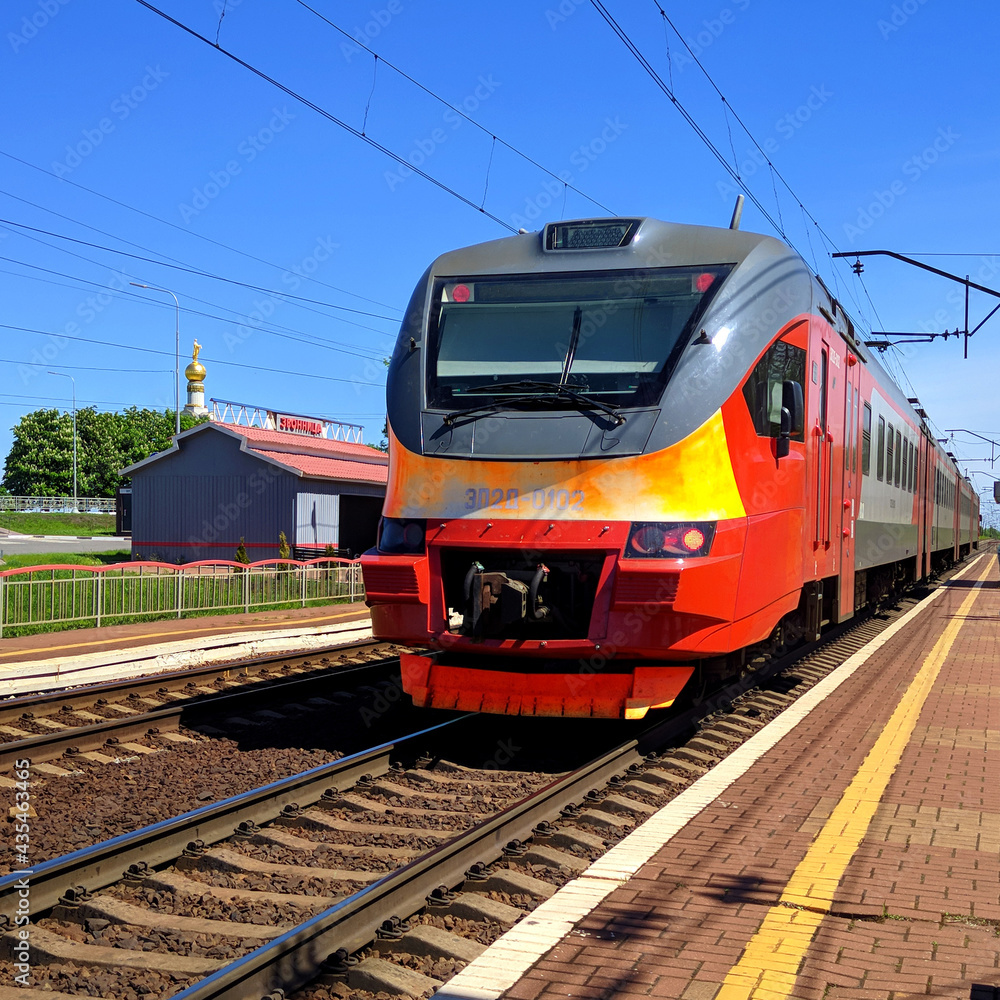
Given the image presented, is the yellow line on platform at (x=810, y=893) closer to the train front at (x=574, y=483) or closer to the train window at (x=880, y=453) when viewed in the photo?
the train front at (x=574, y=483)

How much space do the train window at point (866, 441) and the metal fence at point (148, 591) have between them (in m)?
9.91

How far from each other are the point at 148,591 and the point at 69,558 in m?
21.2

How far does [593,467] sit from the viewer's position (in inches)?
277

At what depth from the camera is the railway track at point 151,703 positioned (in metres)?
7.61

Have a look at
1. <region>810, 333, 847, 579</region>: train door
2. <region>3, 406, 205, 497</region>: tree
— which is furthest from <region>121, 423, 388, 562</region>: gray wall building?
<region>3, 406, 205, 497</region>: tree

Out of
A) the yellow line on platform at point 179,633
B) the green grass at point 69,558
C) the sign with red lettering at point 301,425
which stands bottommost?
the yellow line on platform at point 179,633

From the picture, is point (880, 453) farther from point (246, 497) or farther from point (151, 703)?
point (246, 497)

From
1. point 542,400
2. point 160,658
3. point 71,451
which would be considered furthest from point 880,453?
point 71,451

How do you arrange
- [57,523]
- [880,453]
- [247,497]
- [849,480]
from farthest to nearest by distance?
[57,523]
[247,497]
[880,453]
[849,480]

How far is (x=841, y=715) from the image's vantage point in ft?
30.4

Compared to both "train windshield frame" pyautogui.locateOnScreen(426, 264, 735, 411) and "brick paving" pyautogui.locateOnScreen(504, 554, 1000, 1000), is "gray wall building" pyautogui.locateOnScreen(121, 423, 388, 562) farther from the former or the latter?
"brick paving" pyautogui.locateOnScreen(504, 554, 1000, 1000)

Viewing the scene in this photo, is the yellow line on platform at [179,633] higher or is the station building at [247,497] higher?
the station building at [247,497]

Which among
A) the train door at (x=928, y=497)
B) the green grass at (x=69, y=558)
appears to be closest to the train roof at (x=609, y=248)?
the train door at (x=928, y=497)

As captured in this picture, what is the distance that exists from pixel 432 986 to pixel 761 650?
5.81 meters
